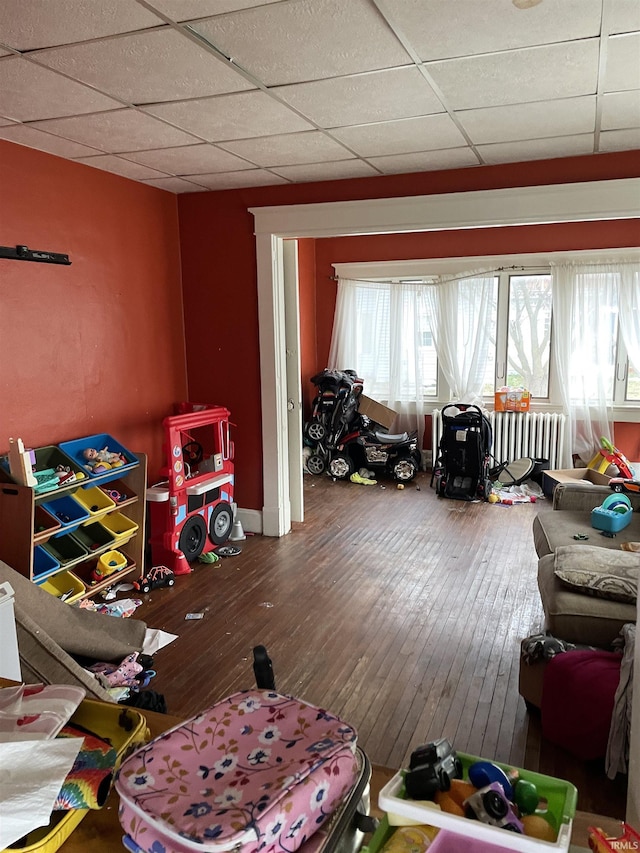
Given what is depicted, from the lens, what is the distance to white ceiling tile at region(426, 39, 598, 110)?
7.53 feet

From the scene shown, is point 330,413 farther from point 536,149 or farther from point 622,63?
point 622,63

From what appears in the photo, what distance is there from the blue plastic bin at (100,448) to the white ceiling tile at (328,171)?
6.87 ft

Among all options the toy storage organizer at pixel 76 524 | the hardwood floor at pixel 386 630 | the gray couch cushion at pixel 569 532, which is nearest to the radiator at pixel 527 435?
the hardwood floor at pixel 386 630

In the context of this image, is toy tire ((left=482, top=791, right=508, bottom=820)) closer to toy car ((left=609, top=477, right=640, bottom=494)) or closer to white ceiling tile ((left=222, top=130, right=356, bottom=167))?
white ceiling tile ((left=222, top=130, right=356, bottom=167))

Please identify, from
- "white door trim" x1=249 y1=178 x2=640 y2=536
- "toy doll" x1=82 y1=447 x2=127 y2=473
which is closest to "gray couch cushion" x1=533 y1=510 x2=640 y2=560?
"white door trim" x1=249 y1=178 x2=640 y2=536

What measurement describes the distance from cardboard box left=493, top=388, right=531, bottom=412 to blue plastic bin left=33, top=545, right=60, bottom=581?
476 cm

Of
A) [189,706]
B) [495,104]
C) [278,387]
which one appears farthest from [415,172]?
[189,706]

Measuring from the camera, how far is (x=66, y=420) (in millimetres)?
3854

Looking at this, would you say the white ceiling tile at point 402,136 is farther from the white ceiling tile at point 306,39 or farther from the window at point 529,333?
the window at point 529,333

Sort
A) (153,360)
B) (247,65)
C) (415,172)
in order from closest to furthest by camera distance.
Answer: (247,65)
(415,172)
(153,360)

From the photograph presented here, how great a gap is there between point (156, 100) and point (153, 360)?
218 centimetres

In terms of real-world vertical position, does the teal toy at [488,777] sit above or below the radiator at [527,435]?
above

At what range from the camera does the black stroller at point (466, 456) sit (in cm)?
595

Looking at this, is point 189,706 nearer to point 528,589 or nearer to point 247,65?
point 528,589
